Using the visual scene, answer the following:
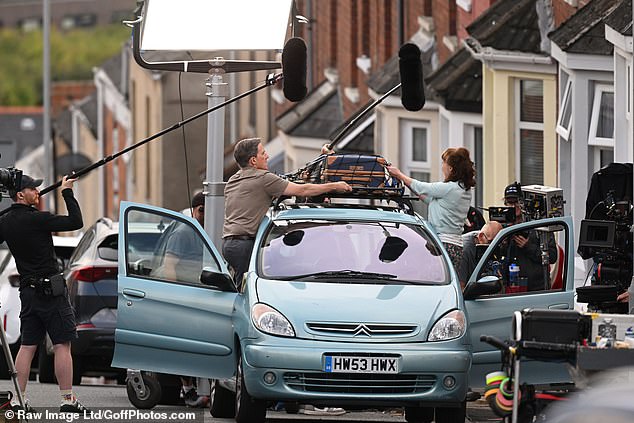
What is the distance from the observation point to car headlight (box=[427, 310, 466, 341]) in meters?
11.2

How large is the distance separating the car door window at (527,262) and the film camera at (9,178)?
3612 mm

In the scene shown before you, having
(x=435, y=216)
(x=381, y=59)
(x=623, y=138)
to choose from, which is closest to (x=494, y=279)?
(x=435, y=216)

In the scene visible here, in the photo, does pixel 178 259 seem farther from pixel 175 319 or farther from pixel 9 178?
pixel 9 178

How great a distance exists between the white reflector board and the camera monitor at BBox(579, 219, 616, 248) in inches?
168

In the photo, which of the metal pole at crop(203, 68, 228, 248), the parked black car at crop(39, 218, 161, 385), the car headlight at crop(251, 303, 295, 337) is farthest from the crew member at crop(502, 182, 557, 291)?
the parked black car at crop(39, 218, 161, 385)

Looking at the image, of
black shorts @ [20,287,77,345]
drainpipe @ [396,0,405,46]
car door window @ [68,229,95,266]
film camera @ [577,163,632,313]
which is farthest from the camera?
drainpipe @ [396,0,405,46]

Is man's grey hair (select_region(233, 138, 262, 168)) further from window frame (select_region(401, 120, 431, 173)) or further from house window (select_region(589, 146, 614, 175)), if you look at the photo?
window frame (select_region(401, 120, 431, 173))

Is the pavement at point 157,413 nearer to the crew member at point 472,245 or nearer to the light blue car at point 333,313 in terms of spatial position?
the light blue car at point 333,313

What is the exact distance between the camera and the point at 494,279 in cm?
1171

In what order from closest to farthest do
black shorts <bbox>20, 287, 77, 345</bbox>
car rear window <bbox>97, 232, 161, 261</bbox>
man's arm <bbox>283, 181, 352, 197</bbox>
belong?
1. black shorts <bbox>20, 287, 77, 345</bbox>
2. man's arm <bbox>283, 181, 352, 197</bbox>
3. car rear window <bbox>97, 232, 161, 261</bbox>

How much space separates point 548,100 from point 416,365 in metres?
9.41

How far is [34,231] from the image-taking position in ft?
40.4

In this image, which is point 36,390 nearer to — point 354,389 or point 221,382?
point 221,382

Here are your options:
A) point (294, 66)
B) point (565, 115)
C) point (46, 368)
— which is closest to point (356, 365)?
point (294, 66)
